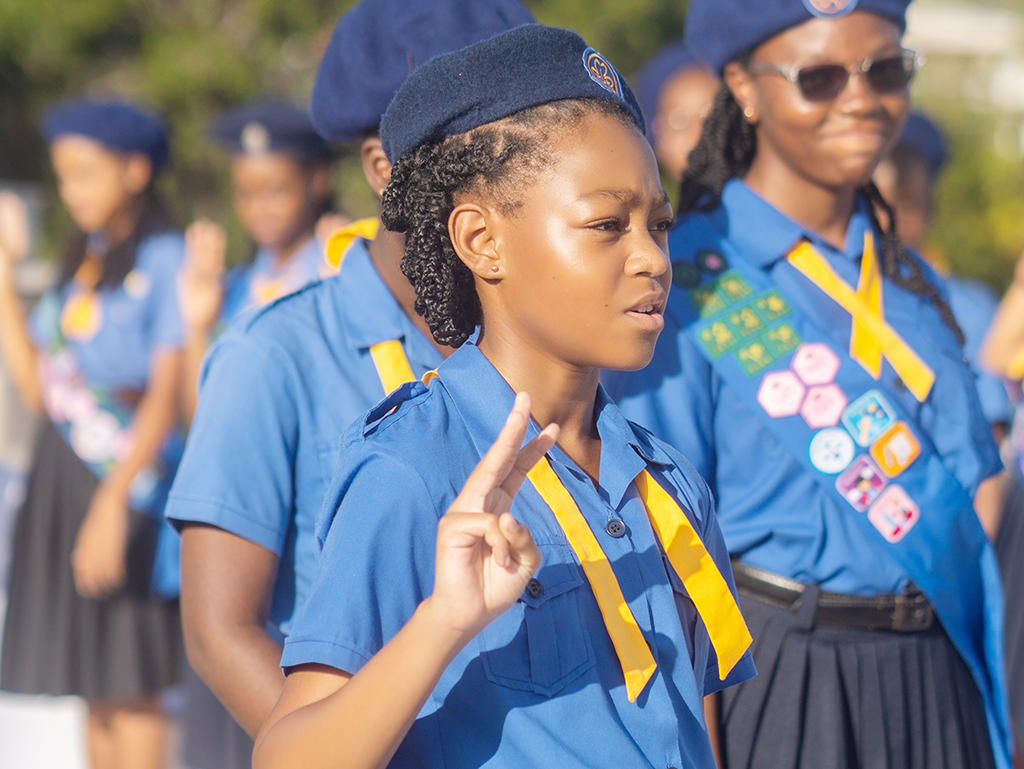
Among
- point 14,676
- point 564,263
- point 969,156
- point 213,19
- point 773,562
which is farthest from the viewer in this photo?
point 969,156

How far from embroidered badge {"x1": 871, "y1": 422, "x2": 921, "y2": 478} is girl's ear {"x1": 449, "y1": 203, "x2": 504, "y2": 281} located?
995 mm

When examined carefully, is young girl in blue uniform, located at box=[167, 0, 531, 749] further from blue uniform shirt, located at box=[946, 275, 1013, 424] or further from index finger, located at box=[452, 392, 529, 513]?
blue uniform shirt, located at box=[946, 275, 1013, 424]

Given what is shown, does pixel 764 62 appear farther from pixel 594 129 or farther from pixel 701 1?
pixel 594 129

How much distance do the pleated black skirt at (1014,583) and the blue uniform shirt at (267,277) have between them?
2648 millimetres

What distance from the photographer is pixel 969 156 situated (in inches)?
538

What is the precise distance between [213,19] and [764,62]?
28.3ft

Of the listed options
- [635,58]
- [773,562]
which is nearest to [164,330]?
[773,562]

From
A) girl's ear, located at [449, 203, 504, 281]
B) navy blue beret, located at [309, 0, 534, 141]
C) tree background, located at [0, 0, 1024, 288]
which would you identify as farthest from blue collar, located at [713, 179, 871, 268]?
tree background, located at [0, 0, 1024, 288]

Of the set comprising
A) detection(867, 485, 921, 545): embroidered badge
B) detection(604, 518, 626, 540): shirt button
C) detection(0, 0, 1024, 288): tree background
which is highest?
detection(0, 0, 1024, 288): tree background

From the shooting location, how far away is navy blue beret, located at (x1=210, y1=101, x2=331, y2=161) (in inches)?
194

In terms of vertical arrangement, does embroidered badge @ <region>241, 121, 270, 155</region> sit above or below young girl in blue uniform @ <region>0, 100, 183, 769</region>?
above

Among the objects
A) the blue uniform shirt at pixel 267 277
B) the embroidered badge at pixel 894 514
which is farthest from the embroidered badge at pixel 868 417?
the blue uniform shirt at pixel 267 277

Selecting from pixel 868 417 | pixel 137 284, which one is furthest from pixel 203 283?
pixel 868 417

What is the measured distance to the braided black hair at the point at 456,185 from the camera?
1.47 meters
